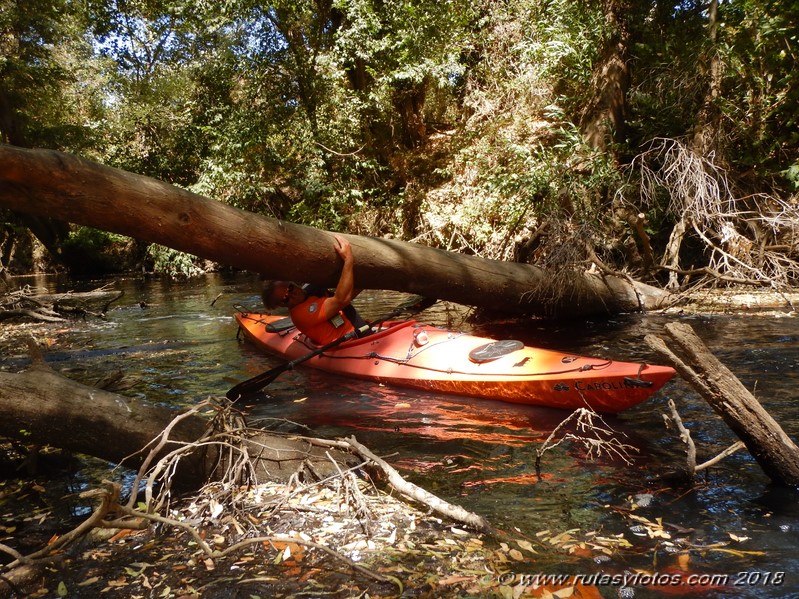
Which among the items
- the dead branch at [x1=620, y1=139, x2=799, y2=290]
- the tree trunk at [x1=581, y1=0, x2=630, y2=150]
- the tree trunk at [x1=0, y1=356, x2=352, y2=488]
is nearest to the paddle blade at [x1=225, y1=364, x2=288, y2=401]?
the tree trunk at [x1=0, y1=356, x2=352, y2=488]

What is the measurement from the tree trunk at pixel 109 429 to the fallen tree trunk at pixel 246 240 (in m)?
1.13

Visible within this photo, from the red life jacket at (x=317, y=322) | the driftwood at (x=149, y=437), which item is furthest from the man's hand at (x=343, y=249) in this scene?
the driftwood at (x=149, y=437)

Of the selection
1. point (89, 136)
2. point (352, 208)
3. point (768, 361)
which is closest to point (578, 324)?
point (768, 361)

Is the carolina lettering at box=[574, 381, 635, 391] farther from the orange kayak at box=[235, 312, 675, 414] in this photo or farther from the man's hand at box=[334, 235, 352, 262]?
the man's hand at box=[334, 235, 352, 262]

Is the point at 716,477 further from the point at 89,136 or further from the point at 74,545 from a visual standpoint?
the point at 89,136

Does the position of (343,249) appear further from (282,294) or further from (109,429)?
(109,429)

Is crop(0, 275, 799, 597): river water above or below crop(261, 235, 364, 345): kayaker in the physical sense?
below

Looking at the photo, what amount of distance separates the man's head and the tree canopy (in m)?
2.92

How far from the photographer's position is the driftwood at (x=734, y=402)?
267 cm

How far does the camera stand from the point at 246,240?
4.36 metres

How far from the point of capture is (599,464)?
346 cm

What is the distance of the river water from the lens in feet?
7.92

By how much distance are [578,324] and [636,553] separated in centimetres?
536

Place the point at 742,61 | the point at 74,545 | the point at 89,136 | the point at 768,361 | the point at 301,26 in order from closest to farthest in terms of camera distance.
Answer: the point at 74,545, the point at 768,361, the point at 742,61, the point at 301,26, the point at 89,136
